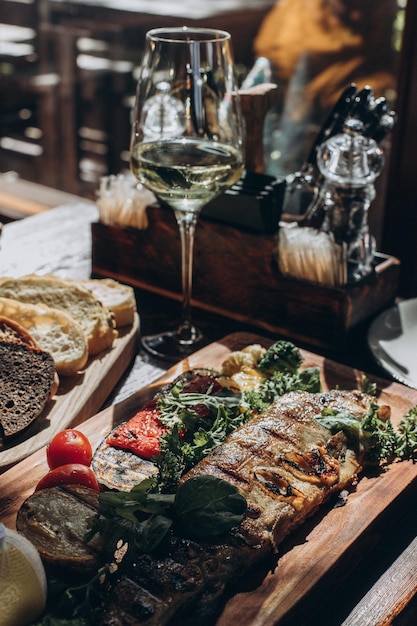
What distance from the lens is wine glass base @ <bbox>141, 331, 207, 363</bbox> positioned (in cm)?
187

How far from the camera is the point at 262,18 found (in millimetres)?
5770

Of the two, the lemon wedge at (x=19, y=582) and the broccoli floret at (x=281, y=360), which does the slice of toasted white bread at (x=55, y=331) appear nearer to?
the broccoli floret at (x=281, y=360)

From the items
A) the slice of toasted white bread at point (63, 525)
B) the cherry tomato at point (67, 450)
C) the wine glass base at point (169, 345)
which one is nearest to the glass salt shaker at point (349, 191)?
the wine glass base at point (169, 345)

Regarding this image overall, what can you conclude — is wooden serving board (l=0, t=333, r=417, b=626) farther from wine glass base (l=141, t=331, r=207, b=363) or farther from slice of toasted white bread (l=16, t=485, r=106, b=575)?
wine glass base (l=141, t=331, r=207, b=363)

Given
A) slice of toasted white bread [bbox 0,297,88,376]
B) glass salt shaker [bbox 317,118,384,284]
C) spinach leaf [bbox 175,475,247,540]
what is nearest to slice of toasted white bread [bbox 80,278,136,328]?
slice of toasted white bread [bbox 0,297,88,376]

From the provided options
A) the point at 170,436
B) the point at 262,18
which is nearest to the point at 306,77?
the point at 262,18

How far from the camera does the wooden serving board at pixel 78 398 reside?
1452 mm

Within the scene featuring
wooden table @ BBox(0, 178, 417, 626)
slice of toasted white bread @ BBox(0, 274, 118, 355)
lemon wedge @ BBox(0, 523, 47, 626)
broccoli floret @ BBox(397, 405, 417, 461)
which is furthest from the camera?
slice of toasted white bread @ BBox(0, 274, 118, 355)

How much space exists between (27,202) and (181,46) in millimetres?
1606

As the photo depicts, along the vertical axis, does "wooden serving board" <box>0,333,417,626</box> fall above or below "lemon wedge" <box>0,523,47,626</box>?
below

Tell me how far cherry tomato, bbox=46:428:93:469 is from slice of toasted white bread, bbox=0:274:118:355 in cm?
43

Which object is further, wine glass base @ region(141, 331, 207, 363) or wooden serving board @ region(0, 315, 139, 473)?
wine glass base @ region(141, 331, 207, 363)

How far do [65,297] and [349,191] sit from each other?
74 centimetres

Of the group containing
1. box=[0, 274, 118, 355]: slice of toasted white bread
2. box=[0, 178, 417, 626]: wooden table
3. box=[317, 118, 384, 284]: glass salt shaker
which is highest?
box=[317, 118, 384, 284]: glass salt shaker
